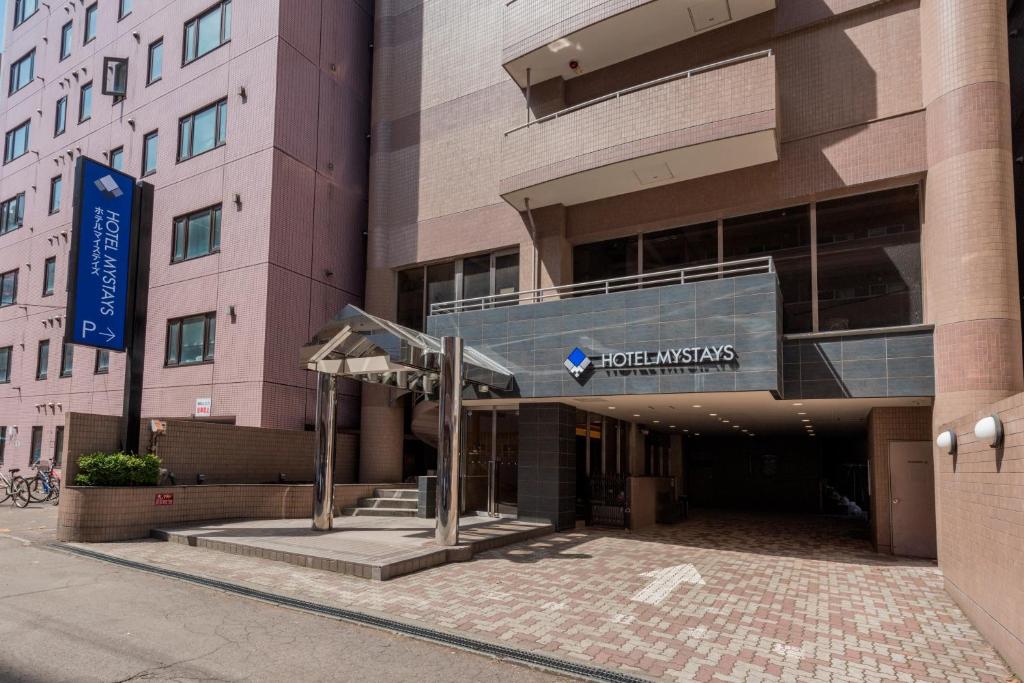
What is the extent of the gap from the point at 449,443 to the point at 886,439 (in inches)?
380

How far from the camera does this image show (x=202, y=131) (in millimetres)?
21656

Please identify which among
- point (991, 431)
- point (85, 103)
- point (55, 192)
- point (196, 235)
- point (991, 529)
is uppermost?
point (85, 103)

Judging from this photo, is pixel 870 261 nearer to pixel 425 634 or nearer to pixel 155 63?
pixel 425 634

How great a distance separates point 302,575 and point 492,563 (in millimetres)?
3253

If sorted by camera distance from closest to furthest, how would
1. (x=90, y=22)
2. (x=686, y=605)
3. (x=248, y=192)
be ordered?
(x=686, y=605), (x=248, y=192), (x=90, y=22)

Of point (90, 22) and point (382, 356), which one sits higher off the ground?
point (90, 22)

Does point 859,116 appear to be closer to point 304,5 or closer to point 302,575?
point 302,575

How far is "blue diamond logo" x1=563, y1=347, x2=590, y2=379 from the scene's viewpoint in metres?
14.8

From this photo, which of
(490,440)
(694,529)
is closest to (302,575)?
(490,440)

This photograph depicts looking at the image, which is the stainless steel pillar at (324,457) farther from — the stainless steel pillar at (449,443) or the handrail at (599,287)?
the handrail at (599,287)

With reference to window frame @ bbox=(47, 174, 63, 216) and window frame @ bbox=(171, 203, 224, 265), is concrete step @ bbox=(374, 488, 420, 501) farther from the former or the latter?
window frame @ bbox=(47, 174, 63, 216)

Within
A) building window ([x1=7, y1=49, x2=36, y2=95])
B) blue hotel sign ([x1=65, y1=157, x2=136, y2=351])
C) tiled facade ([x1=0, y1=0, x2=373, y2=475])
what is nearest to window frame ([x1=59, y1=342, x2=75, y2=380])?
tiled facade ([x1=0, y1=0, x2=373, y2=475])

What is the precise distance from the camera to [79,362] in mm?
24047

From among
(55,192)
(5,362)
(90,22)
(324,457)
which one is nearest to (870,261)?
(324,457)
